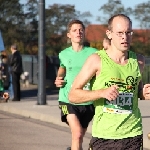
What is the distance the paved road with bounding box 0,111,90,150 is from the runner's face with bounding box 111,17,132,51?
5880 millimetres

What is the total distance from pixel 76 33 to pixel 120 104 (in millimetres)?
3313

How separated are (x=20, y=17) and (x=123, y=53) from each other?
37.8 metres

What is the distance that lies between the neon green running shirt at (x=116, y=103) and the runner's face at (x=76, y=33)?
3.16 meters

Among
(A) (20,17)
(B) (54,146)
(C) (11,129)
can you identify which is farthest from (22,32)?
(B) (54,146)

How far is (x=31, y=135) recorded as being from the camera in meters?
13.2

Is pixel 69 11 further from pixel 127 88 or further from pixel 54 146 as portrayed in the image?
pixel 127 88

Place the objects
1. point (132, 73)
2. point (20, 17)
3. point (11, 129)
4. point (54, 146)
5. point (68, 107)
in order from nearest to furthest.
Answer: point (132, 73) < point (68, 107) < point (54, 146) < point (11, 129) < point (20, 17)

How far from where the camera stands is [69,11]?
4834 cm

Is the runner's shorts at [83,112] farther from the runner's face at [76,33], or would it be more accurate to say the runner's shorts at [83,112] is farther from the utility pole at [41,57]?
the utility pole at [41,57]

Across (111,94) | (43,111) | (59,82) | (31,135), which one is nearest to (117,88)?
(111,94)

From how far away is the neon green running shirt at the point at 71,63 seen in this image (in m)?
9.02

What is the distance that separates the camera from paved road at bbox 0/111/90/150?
11594mm

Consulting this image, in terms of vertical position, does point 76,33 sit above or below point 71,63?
above

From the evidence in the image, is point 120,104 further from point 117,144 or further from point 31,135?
point 31,135
